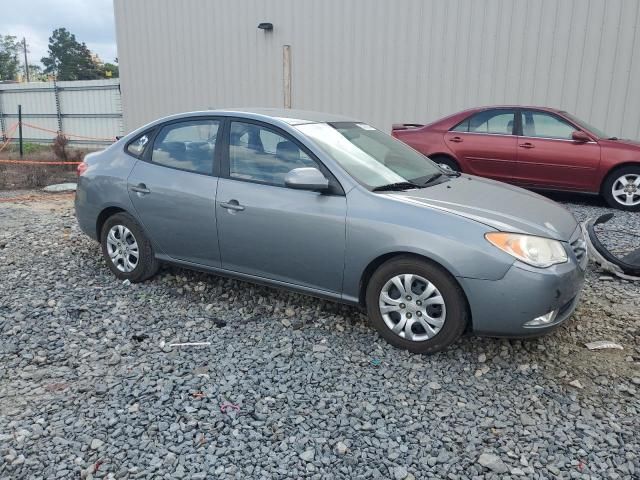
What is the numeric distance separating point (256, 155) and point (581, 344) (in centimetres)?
262

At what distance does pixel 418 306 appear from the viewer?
3359 mm

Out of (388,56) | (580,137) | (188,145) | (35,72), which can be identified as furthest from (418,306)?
(35,72)

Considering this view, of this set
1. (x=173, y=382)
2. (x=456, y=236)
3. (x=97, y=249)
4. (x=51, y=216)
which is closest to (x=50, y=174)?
(x=51, y=216)

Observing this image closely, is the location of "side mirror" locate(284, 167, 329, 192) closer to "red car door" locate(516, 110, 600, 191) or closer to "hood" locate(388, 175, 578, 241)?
"hood" locate(388, 175, 578, 241)

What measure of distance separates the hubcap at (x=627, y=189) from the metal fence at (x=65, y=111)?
1500 cm

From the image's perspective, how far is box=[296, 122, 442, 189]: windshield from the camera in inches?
148

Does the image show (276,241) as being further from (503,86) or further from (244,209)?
(503,86)

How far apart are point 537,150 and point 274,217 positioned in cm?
547

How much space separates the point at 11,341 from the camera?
3689mm

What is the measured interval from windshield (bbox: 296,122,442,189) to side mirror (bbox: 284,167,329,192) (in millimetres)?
226

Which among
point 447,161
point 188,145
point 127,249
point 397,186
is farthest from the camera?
point 447,161

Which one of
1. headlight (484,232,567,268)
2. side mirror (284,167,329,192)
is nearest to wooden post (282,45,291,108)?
side mirror (284,167,329,192)

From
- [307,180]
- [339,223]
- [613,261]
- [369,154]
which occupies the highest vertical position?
[369,154]

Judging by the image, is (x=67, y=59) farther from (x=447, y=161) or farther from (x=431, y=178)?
(x=431, y=178)
